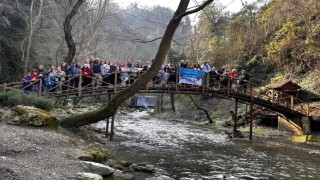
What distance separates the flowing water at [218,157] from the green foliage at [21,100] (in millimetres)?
3523

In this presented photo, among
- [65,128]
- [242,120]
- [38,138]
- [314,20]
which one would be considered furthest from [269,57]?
[38,138]

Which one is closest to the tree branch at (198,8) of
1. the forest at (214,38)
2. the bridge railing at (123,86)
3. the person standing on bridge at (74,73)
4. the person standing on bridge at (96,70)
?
the bridge railing at (123,86)

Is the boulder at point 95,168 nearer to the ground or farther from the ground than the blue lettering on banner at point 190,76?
nearer to the ground

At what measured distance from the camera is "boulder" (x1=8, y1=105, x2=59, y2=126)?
42.4 feet

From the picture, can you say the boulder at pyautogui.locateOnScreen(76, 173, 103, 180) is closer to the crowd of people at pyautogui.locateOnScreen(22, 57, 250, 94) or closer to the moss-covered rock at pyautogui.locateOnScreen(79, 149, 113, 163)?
the moss-covered rock at pyautogui.locateOnScreen(79, 149, 113, 163)

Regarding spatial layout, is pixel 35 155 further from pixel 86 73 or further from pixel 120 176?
pixel 86 73

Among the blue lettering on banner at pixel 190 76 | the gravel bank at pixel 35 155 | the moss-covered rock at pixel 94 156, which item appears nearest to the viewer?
the gravel bank at pixel 35 155

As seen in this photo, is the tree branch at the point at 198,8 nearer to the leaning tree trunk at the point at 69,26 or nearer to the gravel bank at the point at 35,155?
the gravel bank at the point at 35,155

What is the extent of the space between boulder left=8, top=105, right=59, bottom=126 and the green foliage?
1.43 meters

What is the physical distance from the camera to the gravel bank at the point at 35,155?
7.46 metres

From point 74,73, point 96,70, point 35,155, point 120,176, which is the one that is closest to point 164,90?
point 96,70

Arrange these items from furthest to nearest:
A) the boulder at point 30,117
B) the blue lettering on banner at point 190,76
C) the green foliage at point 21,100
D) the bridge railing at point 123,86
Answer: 1. the blue lettering on banner at point 190,76
2. the bridge railing at point 123,86
3. the green foliage at point 21,100
4. the boulder at point 30,117

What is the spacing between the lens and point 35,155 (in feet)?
29.8

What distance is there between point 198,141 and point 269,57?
16.6 metres
